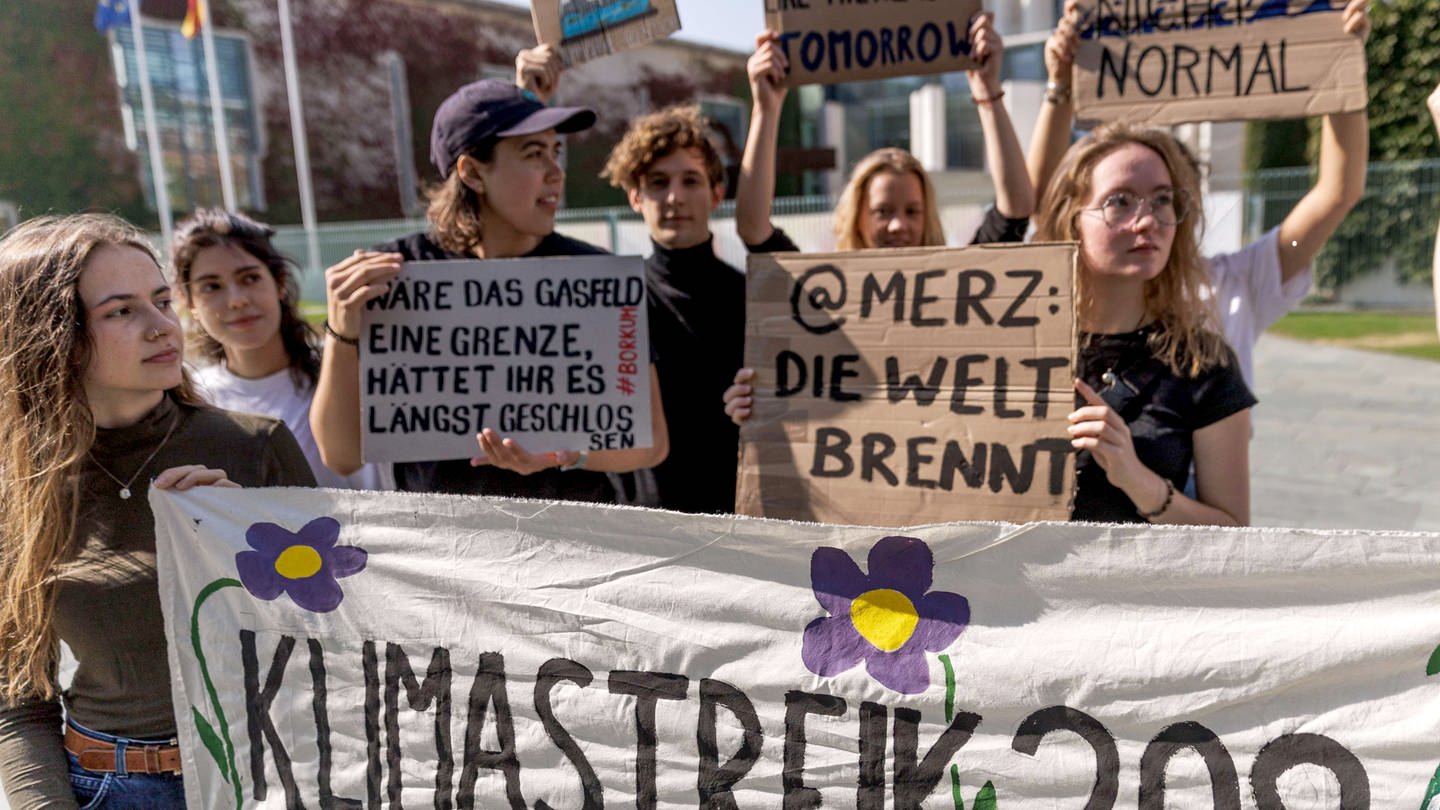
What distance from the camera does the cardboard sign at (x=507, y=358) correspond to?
221 centimetres

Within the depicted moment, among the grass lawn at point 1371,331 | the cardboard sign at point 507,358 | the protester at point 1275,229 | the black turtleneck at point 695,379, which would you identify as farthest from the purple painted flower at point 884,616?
the grass lawn at point 1371,331

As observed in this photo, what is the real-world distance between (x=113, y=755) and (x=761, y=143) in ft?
6.45

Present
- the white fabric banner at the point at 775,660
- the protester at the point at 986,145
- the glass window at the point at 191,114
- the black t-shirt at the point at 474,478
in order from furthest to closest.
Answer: the glass window at the point at 191,114
the protester at the point at 986,145
the black t-shirt at the point at 474,478
the white fabric banner at the point at 775,660

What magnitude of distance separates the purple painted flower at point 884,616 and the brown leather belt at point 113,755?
1282mm

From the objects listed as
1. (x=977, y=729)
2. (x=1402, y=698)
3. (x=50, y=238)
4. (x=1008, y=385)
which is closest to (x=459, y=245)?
(x=50, y=238)

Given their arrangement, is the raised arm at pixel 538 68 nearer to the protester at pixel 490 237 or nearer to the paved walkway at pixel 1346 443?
the protester at pixel 490 237

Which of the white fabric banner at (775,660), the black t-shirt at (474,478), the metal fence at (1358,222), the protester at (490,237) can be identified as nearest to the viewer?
the white fabric banner at (775,660)

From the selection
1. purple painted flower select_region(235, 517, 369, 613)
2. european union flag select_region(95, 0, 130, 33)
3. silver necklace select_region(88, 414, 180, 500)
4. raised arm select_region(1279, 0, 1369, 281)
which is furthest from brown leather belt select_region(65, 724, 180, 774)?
european union flag select_region(95, 0, 130, 33)

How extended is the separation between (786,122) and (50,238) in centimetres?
2851

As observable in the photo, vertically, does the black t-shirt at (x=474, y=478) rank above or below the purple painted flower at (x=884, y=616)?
above

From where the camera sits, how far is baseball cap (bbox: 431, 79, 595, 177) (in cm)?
241

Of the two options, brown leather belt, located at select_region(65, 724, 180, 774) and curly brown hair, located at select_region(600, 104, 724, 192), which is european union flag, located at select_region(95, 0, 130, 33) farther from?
brown leather belt, located at select_region(65, 724, 180, 774)

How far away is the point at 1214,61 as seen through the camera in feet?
8.63

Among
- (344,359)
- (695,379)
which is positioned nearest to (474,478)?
(344,359)
